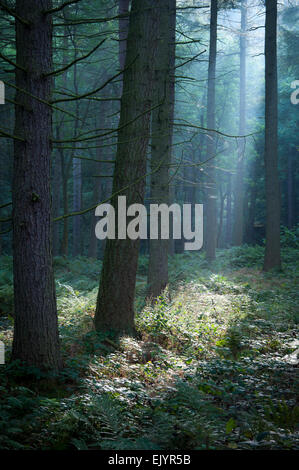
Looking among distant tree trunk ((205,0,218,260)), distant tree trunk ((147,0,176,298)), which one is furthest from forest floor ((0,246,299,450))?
distant tree trunk ((205,0,218,260))

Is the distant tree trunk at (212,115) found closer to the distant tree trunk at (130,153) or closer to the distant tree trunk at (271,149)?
the distant tree trunk at (271,149)

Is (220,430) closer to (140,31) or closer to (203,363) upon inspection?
(203,363)

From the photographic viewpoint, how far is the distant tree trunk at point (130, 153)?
20.9ft

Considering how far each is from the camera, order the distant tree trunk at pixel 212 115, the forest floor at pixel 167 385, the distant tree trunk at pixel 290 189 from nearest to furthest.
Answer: the forest floor at pixel 167 385, the distant tree trunk at pixel 212 115, the distant tree trunk at pixel 290 189

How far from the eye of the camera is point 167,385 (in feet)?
15.5

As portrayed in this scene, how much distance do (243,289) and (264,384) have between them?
21.2ft

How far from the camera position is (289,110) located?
24.2m

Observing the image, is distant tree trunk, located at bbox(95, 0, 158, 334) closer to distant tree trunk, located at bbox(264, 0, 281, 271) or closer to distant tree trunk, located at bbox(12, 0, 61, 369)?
distant tree trunk, located at bbox(12, 0, 61, 369)

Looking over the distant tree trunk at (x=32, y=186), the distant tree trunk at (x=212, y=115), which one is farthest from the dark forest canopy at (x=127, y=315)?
the distant tree trunk at (x=212, y=115)

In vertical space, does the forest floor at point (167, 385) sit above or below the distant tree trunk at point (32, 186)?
below

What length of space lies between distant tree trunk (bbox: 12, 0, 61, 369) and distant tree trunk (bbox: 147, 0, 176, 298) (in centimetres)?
431

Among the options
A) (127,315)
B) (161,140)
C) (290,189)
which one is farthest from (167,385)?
(290,189)

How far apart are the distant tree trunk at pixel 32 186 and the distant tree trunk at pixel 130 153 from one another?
1935 mm

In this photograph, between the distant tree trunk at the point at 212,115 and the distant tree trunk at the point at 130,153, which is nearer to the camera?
the distant tree trunk at the point at 130,153
